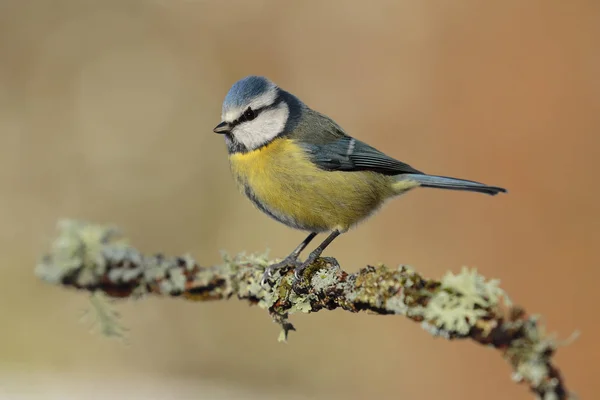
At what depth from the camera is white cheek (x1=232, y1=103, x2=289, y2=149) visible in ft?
6.24

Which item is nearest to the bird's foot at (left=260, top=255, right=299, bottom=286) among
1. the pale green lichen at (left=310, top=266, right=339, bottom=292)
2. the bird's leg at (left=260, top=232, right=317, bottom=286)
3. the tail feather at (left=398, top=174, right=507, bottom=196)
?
the bird's leg at (left=260, top=232, right=317, bottom=286)

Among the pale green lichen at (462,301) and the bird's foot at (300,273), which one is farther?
the bird's foot at (300,273)

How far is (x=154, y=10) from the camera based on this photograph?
12.3 feet

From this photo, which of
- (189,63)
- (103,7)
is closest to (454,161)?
(189,63)

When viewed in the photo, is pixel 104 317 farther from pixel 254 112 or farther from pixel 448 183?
pixel 448 183

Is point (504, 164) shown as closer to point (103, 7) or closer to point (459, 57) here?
point (459, 57)

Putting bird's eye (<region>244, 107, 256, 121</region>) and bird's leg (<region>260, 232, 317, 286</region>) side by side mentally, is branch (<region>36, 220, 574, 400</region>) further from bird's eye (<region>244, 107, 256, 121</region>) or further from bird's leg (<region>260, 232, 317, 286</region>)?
bird's eye (<region>244, 107, 256, 121</region>)

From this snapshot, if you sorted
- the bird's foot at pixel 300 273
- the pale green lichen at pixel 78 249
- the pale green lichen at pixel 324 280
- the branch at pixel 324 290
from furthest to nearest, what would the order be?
the bird's foot at pixel 300 273, the pale green lichen at pixel 324 280, the pale green lichen at pixel 78 249, the branch at pixel 324 290

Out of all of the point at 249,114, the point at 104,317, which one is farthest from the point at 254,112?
the point at 104,317

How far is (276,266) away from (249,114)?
2.16ft

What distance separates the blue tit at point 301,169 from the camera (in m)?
1.82

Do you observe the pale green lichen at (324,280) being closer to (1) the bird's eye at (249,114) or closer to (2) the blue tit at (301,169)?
(2) the blue tit at (301,169)

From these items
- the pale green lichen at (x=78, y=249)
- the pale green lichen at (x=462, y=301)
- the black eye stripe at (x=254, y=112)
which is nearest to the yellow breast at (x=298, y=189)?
the black eye stripe at (x=254, y=112)

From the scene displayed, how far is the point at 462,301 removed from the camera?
762 millimetres
